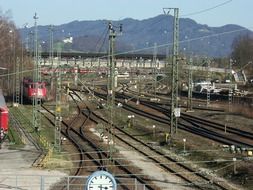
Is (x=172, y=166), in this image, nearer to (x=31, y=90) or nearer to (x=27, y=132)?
(x=27, y=132)

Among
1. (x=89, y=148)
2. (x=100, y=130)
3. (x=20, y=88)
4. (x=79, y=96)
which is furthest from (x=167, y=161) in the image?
(x=79, y=96)

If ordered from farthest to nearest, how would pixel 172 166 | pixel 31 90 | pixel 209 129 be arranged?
pixel 31 90 → pixel 209 129 → pixel 172 166

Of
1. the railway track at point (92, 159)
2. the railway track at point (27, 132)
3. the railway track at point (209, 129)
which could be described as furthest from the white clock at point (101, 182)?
the railway track at point (209, 129)

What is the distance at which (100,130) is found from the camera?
156 feet

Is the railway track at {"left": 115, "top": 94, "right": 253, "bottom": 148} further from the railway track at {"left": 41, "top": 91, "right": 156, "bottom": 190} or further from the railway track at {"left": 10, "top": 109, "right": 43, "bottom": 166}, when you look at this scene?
the railway track at {"left": 10, "top": 109, "right": 43, "bottom": 166}

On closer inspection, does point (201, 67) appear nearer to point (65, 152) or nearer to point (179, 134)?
point (179, 134)

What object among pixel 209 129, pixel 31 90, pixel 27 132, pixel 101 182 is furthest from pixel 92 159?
pixel 31 90

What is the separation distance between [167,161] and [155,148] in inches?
193

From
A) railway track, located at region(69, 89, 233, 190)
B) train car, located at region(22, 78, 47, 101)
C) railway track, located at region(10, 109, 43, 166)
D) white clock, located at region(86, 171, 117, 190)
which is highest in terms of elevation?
white clock, located at region(86, 171, 117, 190)

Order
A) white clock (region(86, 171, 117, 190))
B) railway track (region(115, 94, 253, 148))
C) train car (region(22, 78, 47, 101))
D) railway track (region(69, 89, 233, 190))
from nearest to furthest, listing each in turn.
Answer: white clock (region(86, 171, 117, 190)) < railway track (region(69, 89, 233, 190)) < railway track (region(115, 94, 253, 148)) < train car (region(22, 78, 47, 101))

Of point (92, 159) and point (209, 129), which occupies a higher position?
point (92, 159)

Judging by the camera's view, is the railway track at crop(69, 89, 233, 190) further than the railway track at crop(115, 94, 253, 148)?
No

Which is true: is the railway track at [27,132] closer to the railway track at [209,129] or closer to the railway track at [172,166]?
the railway track at [172,166]

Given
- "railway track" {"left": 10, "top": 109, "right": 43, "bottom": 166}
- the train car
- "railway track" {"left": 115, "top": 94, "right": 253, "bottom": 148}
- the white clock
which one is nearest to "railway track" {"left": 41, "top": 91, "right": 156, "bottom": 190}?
"railway track" {"left": 10, "top": 109, "right": 43, "bottom": 166}
